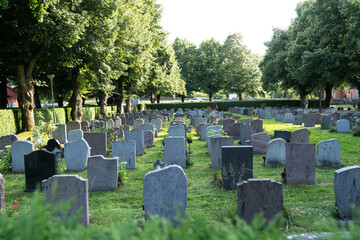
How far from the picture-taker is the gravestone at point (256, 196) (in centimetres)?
514

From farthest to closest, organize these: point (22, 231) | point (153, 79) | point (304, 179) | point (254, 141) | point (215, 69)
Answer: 1. point (215, 69)
2. point (153, 79)
3. point (254, 141)
4. point (304, 179)
5. point (22, 231)

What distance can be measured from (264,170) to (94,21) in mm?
15723

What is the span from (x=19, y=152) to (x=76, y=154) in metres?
1.94

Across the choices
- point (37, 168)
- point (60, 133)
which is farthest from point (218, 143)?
point (60, 133)

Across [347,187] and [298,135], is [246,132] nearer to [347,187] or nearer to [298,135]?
[298,135]

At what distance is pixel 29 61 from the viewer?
18.9 metres

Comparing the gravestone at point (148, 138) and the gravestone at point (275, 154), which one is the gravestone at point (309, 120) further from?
the gravestone at point (275, 154)

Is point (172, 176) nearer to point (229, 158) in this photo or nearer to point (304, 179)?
point (229, 158)

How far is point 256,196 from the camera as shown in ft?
16.9

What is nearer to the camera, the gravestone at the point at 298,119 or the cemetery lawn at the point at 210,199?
the cemetery lawn at the point at 210,199

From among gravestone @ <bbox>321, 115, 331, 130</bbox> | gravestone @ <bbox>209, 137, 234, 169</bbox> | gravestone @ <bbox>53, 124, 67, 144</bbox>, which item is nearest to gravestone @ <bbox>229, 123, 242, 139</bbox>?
gravestone @ <bbox>209, 137, 234, 169</bbox>

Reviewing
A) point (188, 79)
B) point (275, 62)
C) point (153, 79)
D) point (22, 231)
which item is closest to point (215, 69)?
point (188, 79)

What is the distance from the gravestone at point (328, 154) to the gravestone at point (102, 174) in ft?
20.9

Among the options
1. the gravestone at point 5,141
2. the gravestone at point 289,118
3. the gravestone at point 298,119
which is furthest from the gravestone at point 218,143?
the gravestone at point 289,118
